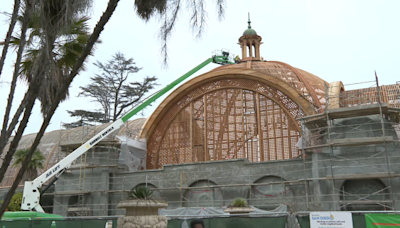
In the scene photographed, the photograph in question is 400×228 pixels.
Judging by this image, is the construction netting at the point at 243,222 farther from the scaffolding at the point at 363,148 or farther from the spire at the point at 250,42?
the spire at the point at 250,42

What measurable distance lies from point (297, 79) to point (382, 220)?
47.2 ft

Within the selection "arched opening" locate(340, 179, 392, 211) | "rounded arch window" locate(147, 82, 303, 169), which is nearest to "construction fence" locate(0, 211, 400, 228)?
"arched opening" locate(340, 179, 392, 211)

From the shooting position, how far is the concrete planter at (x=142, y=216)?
9.62m

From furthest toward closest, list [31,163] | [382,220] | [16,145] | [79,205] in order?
[31,163] → [79,205] → [382,220] → [16,145]

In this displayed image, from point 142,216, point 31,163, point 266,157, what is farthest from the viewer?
point 31,163

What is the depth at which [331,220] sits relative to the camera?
8.38m

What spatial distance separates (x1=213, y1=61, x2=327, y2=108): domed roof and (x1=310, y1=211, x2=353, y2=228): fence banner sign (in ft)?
36.8

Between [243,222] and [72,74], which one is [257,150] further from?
[72,74]

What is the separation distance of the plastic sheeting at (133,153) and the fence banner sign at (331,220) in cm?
1511

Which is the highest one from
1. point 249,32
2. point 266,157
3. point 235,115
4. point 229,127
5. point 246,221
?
point 249,32

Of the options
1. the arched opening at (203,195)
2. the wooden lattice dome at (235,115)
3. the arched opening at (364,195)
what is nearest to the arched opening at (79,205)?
the wooden lattice dome at (235,115)

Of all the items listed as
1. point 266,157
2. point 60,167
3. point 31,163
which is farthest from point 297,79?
point 31,163

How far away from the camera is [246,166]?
18734 mm

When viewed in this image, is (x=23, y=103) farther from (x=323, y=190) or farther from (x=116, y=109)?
(x=116, y=109)
